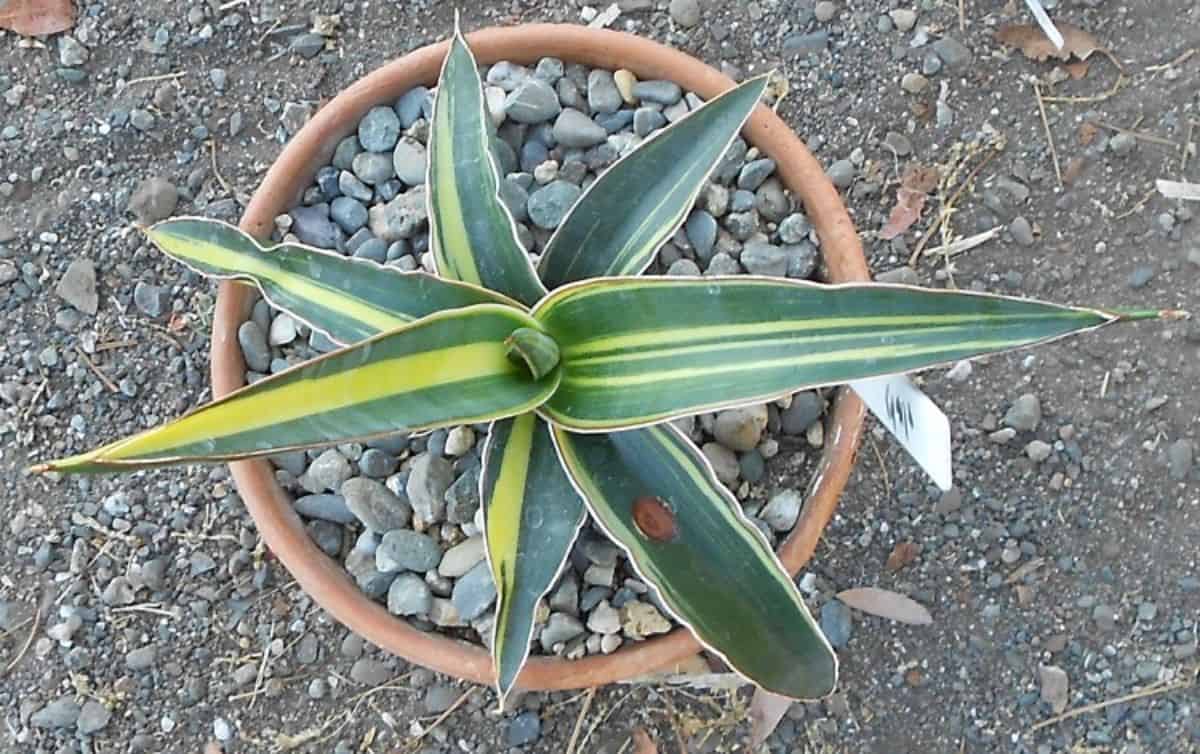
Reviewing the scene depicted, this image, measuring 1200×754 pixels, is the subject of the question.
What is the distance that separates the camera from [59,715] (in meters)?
1.27

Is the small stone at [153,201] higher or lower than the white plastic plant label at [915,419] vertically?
lower

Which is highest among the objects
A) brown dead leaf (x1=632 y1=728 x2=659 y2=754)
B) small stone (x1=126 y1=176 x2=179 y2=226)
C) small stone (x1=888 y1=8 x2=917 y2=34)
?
small stone (x1=888 y1=8 x2=917 y2=34)

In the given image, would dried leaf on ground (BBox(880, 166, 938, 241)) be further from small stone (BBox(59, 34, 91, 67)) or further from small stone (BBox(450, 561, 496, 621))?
small stone (BBox(59, 34, 91, 67))

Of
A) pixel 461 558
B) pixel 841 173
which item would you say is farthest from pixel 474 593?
pixel 841 173

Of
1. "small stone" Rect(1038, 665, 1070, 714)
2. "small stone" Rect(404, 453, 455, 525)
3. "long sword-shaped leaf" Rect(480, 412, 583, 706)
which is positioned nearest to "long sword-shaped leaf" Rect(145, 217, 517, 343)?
"long sword-shaped leaf" Rect(480, 412, 583, 706)

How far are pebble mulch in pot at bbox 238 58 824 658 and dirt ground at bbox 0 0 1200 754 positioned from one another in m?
0.26

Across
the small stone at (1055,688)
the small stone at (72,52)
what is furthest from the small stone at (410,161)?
the small stone at (1055,688)

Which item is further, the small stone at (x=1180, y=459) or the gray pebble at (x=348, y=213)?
the small stone at (x=1180, y=459)

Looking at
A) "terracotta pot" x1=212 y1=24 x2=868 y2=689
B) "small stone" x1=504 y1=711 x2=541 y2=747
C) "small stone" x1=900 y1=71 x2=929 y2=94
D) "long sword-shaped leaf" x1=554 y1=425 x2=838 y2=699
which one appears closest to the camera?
"long sword-shaped leaf" x1=554 y1=425 x2=838 y2=699

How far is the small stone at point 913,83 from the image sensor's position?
54.0 inches

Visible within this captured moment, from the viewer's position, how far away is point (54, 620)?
1.29 metres

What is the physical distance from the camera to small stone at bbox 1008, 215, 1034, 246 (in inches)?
53.4

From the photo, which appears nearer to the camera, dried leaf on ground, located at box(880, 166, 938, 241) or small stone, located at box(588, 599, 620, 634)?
small stone, located at box(588, 599, 620, 634)

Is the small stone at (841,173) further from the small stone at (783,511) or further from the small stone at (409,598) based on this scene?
the small stone at (409,598)
